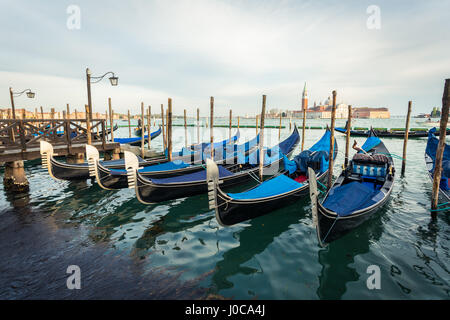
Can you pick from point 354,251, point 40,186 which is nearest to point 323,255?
point 354,251

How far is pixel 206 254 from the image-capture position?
3.94 m

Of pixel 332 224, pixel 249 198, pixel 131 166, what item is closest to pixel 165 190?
pixel 131 166

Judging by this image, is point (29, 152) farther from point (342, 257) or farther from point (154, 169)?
point (342, 257)

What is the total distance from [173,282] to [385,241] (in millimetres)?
3939

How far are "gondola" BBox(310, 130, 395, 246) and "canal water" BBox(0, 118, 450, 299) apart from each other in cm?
44

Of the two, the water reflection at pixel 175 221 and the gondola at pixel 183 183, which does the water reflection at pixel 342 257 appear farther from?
the water reflection at pixel 175 221

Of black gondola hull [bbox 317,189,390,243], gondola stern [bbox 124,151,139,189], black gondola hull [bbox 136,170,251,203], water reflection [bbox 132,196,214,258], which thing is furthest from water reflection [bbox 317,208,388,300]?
gondola stern [bbox 124,151,139,189]

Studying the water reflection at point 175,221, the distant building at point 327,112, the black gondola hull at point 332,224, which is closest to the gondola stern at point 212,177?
the water reflection at point 175,221

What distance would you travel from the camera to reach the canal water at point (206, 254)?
309 centimetres

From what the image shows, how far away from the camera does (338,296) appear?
3.00 m

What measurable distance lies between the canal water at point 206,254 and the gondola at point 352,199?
1.46 feet

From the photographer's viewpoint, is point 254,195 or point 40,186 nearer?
point 254,195

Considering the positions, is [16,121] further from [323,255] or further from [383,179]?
[383,179]

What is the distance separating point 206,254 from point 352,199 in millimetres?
3063
